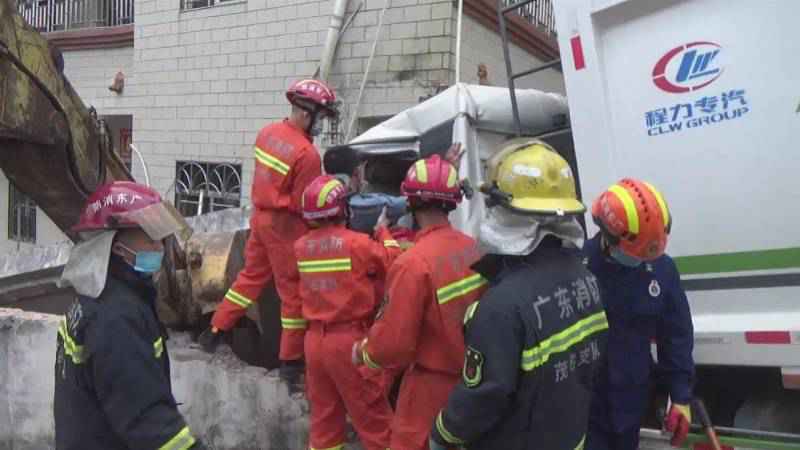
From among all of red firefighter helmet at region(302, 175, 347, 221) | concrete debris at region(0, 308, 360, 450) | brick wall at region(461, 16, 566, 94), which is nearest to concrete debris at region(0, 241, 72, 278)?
concrete debris at region(0, 308, 360, 450)

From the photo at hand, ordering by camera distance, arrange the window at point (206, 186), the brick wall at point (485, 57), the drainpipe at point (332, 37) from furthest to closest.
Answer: the window at point (206, 186) < the drainpipe at point (332, 37) < the brick wall at point (485, 57)

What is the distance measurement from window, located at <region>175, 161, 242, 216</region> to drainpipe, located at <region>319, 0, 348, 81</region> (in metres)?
1.81

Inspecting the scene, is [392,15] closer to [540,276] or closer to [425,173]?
[425,173]

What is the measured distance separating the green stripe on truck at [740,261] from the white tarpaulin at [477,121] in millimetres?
1182

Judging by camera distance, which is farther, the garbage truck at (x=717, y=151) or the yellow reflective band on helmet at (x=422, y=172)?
the yellow reflective band on helmet at (x=422, y=172)

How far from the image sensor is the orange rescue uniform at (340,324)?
405 centimetres

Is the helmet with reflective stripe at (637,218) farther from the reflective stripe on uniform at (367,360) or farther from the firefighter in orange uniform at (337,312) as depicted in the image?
the firefighter in orange uniform at (337,312)

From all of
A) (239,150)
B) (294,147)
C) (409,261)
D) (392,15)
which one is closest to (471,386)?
(409,261)

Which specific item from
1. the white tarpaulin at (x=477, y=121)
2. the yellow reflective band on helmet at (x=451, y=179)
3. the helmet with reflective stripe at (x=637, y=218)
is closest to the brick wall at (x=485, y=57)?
the white tarpaulin at (x=477, y=121)

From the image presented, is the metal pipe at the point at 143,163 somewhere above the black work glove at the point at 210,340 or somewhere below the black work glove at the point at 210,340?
above

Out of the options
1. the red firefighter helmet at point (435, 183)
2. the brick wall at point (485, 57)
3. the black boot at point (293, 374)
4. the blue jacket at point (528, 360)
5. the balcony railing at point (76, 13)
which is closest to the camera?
the blue jacket at point (528, 360)

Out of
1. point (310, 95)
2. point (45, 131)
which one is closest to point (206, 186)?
point (310, 95)

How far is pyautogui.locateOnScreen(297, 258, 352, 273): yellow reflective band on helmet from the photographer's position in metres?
4.05

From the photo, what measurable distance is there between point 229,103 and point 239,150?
54 cm
